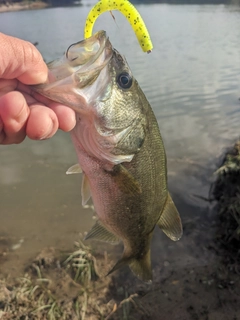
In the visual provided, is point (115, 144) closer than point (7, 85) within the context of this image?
No

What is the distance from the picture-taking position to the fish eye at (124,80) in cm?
182

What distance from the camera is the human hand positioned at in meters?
1.59

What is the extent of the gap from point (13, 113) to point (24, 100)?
0.26 ft

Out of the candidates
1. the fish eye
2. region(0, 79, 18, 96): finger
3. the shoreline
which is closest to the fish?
the fish eye

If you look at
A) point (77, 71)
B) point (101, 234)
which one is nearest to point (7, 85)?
point (77, 71)

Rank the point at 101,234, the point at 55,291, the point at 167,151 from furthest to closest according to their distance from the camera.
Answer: the point at 167,151 < the point at 55,291 < the point at 101,234

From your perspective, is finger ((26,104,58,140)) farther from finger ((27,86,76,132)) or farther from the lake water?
the lake water

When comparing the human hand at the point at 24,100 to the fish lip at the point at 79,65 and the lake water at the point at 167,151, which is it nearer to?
the fish lip at the point at 79,65

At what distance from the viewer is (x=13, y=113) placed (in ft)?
5.20

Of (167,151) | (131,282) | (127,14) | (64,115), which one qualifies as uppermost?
(127,14)

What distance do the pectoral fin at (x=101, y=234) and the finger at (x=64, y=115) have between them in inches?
39.4

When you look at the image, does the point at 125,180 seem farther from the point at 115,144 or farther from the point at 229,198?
the point at 229,198

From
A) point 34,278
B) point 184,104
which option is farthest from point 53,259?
point 184,104

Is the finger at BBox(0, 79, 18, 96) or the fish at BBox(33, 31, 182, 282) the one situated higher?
the finger at BBox(0, 79, 18, 96)
